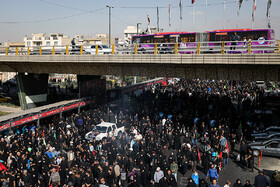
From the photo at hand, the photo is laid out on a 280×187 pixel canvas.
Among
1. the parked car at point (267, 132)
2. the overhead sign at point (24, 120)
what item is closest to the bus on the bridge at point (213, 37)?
the parked car at point (267, 132)

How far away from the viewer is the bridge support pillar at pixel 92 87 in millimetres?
24078

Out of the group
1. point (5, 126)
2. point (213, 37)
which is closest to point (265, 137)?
point (213, 37)

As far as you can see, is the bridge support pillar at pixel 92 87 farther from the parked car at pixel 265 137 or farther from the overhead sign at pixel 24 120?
the parked car at pixel 265 137

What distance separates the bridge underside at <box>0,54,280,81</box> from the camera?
46.5 ft

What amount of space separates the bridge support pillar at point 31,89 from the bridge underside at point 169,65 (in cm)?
237

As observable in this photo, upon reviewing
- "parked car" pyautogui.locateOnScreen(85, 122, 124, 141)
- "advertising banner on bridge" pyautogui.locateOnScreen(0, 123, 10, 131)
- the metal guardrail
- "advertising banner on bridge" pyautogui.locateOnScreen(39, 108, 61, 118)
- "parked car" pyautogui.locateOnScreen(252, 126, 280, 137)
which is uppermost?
the metal guardrail

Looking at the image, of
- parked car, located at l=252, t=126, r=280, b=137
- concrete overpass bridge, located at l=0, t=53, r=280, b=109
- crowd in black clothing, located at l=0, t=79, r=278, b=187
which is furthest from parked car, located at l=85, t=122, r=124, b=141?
parked car, located at l=252, t=126, r=280, b=137

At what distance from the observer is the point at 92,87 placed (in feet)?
84.7

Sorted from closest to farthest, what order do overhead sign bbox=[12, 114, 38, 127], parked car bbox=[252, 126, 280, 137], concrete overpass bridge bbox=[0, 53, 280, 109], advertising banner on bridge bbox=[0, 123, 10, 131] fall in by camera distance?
1. advertising banner on bridge bbox=[0, 123, 10, 131]
2. concrete overpass bridge bbox=[0, 53, 280, 109]
3. overhead sign bbox=[12, 114, 38, 127]
4. parked car bbox=[252, 126, 280, 137]

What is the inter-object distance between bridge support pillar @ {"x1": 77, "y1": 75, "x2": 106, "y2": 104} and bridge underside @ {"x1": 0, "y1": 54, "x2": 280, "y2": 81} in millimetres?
3400

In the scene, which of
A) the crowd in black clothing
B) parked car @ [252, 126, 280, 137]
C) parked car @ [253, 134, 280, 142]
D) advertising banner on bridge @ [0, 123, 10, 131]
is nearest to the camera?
the crowd in black clothing

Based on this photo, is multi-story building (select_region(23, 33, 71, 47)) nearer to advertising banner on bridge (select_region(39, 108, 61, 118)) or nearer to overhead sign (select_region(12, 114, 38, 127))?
advertising banner on bridge (select_region(39, 108, 61, 118))

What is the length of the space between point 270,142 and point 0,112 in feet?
77.5

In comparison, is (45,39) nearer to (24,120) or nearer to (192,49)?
(24,120)
